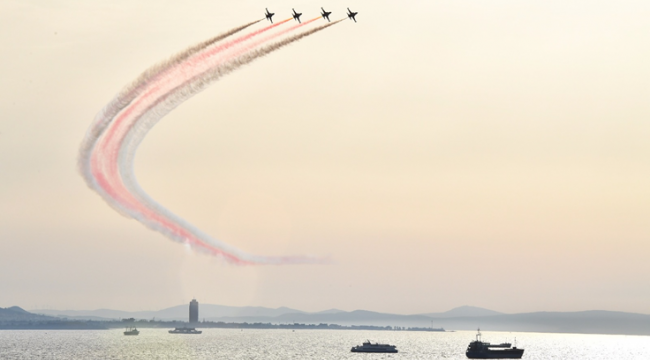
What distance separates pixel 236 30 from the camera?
11819 centimetres

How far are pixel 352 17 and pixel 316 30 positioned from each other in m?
9.54

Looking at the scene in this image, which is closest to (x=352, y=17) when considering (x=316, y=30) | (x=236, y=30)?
(x=316, y=30)

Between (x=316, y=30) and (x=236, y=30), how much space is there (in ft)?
37.9

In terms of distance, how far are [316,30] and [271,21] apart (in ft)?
24.7

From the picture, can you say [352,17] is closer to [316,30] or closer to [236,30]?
[316,30]

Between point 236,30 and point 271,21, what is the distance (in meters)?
7.35

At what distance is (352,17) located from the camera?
419 feet

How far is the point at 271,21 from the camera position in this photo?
123m

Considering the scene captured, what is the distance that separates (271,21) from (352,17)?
1290cm

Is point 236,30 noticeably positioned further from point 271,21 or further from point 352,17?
point 352,17

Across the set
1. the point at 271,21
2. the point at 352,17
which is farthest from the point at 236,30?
the point at 352,17

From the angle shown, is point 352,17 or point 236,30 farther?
point 352,17
